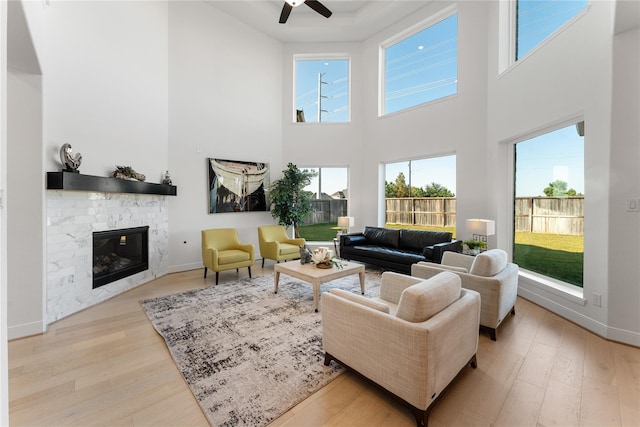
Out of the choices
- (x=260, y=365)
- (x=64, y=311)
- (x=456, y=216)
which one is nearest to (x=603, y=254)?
(x=456, y=216)

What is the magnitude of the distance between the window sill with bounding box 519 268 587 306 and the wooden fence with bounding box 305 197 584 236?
65 cm

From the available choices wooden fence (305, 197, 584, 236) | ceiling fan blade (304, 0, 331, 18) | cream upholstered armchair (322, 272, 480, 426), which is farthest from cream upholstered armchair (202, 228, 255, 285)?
ceiling fan blade (304, 0, 331, 18)

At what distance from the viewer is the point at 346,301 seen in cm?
204

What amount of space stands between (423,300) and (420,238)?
375cm

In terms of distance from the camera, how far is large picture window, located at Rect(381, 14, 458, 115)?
5672mm

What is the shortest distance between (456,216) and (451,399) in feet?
13.9

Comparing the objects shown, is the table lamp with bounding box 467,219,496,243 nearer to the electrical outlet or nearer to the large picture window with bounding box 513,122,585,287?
the large picture window with bounding box 513,122,585,287

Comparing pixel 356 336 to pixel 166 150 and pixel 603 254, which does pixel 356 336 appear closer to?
pixel 603 254

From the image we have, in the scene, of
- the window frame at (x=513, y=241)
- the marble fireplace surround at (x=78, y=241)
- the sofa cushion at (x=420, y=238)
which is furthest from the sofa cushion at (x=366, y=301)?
the sofa cushion at (x=420, y=238)

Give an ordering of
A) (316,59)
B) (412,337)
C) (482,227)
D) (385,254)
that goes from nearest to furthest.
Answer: (412,337) → (482,227) → (385,254) → (316,59)

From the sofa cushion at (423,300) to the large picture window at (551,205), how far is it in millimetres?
2670

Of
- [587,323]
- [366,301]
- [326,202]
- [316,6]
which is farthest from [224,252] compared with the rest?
[587,323]

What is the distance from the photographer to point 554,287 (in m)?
3.42

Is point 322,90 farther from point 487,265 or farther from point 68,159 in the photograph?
point 487,265
